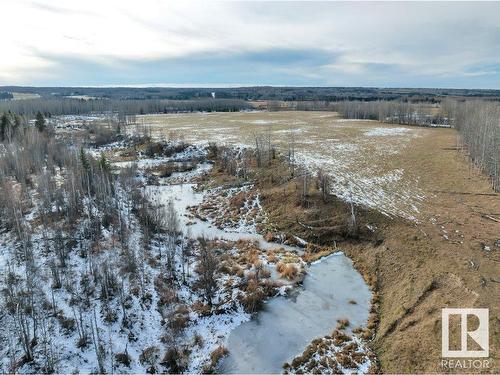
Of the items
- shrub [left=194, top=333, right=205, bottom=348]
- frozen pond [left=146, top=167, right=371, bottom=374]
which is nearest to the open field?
frozen pond [left=146, top=167, right=371, bottom=374]

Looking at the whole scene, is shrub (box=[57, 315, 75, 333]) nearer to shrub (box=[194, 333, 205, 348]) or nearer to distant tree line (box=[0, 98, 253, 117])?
shrub (box=[194, 333, 205, 348])

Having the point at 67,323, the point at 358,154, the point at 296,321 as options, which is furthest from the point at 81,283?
the point at 358,154

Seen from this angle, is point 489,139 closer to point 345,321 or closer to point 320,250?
point 320,250

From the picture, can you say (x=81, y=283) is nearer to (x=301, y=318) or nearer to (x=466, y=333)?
(x=301, y=318)

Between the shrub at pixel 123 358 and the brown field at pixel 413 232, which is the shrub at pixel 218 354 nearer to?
the shrub at pixel 123 358

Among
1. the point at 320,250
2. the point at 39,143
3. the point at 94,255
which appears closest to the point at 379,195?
the point at 320,250

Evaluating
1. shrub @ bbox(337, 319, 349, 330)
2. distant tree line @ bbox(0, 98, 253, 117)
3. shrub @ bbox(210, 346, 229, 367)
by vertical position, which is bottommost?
shrub @ bbox(210, 346, 229, 367)

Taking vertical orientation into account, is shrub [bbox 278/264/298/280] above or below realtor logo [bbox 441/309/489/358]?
below
